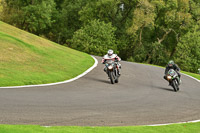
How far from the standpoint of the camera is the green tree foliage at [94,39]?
49594 millimetres

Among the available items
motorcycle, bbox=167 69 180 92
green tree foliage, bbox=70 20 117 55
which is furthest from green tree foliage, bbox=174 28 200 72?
motorcycle, bbox=167 69 180 92

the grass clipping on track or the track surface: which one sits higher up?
the grass clipping on track

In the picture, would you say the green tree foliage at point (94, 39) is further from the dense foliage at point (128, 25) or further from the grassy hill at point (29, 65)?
the grassy hill at point (29, 65)

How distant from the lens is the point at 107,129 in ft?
23.1

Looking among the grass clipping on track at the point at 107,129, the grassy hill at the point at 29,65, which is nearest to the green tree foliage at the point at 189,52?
the grassy hill at the point at 29,65

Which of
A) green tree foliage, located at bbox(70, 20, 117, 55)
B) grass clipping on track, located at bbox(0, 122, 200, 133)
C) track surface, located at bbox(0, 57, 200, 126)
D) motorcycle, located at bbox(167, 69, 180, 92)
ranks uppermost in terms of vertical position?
green tree foliage, located at bbox(70, 20, 117, 55)

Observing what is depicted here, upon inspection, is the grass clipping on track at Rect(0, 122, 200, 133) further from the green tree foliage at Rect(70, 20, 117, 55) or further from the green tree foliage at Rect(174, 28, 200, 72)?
the green tree foliage at Rect(70, 20, 117, 55)

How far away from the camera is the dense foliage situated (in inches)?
1950

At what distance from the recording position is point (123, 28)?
2272 inches

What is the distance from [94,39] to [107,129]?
144ft

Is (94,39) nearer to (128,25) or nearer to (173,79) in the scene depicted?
(128,25)

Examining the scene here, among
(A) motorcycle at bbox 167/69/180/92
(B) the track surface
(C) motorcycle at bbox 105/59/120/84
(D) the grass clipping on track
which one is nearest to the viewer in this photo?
(D) the grass clipping on track

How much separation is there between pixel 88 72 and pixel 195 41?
3206 centimetres

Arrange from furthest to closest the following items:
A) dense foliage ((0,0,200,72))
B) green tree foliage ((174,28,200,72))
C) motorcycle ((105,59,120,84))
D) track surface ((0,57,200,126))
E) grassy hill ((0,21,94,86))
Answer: dense foliage ((0,0,200,72)), green tree foliage ((174,28,200,72)), motorcycle ((105,59,120,84)), grassy hill ((0,21,94,86)), track surface ((0,57,200,126))
